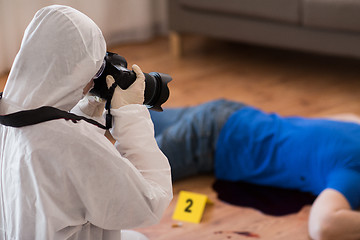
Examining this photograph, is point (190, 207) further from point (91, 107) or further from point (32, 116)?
point (32, 116)

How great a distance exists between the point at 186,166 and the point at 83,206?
0.86 metres

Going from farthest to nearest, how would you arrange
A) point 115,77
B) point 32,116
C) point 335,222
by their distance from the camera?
point 335,222
point 115,77
point 32,116

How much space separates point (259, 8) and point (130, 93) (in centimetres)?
161

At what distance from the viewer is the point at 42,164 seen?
0.91m

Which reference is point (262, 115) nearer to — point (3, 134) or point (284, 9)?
point (284, 9)

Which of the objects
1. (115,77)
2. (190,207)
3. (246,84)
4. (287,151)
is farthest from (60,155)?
(246,84)

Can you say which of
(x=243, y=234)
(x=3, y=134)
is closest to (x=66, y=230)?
(x=3, y=134)

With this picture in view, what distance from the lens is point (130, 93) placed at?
104cm

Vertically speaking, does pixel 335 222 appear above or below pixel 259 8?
below

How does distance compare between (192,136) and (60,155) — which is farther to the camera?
(192,136)

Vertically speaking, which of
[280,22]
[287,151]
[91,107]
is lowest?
[287,151]

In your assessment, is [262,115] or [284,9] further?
[284,9]

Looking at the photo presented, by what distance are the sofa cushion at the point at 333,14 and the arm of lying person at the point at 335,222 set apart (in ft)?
3.53

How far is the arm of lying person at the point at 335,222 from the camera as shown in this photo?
1.46 m
